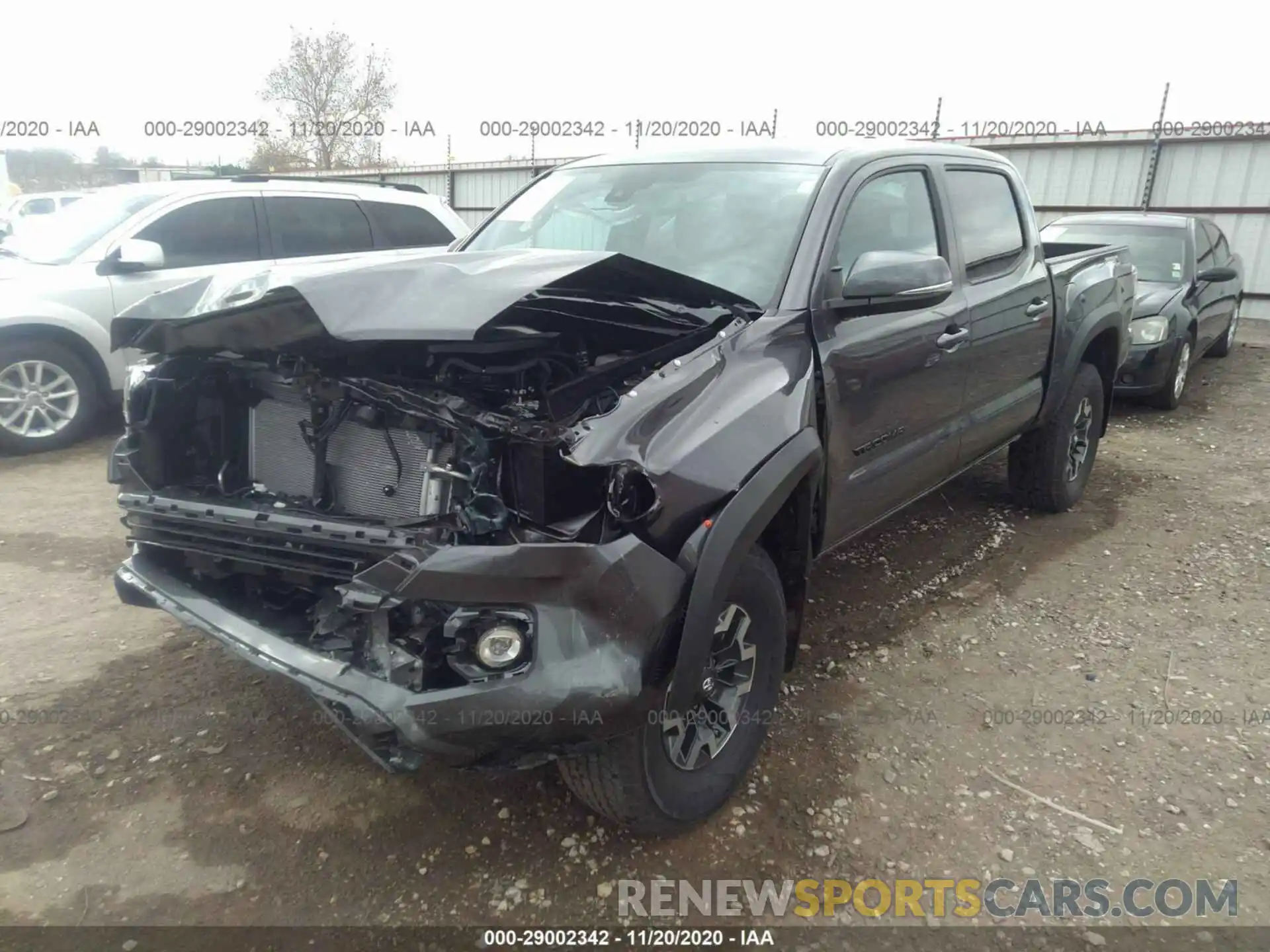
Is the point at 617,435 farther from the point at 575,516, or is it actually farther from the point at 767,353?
the point at 767,353

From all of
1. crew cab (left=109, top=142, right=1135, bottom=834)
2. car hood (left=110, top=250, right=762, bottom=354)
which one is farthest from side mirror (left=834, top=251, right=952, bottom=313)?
car hood (left=110, top=250, right=762, bottom=354)

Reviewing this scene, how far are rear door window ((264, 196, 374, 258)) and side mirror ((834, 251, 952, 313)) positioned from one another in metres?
A: 5.14

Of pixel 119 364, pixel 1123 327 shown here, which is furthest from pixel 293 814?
pixel 1123 327

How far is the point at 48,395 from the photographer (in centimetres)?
588

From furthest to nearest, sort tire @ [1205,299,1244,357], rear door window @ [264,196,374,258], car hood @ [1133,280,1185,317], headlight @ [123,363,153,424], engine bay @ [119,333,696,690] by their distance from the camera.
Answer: tire @ [1205,299,1244,357], car hood @ [1133,280,1185,317], rear door window @ [264,196,374,258], headlight @ [123,363,153,424], engine bay @ [119,333,696,690]

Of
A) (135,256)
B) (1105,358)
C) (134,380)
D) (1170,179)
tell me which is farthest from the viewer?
(1170,179)

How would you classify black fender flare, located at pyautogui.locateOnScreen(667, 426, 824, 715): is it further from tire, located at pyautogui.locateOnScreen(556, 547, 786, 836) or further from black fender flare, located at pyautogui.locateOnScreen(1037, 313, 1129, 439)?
black fender flare, located at pyautogui.locateOnScreen(1037, 313, 1129, 439)

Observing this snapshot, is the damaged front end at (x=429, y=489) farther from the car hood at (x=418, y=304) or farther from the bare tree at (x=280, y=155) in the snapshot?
→ the bare tree at (x=280, y=155)

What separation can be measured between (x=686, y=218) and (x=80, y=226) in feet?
17.2

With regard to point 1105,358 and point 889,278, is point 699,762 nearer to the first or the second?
point 889,278

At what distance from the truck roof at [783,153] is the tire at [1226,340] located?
25.9 feet

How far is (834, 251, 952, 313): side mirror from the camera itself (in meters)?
2.76

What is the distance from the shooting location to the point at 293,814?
2.57m

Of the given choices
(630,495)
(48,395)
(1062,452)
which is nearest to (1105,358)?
(1062,452)
